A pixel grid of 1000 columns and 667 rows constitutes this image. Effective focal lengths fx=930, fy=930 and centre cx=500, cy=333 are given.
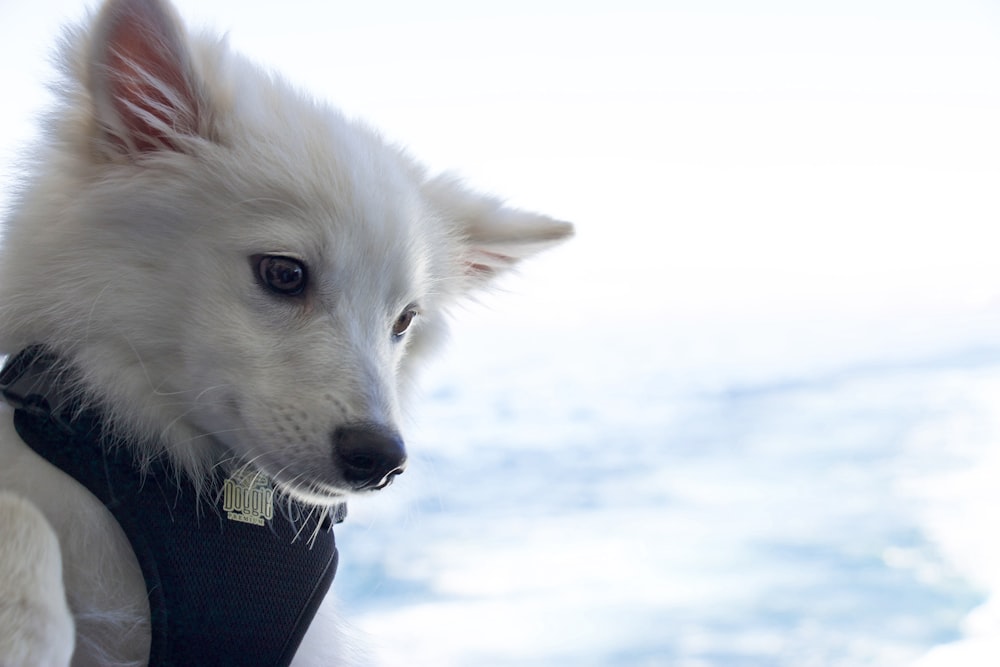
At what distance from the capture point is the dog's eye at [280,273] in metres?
1.70

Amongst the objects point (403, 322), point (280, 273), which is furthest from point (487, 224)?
point (280, 273)

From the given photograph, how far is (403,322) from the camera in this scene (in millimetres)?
2020

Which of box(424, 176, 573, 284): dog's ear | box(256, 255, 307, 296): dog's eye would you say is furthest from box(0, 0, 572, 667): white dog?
box(424, 176, 573, 284): dog's ear

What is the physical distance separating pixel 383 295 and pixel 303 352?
24 cm

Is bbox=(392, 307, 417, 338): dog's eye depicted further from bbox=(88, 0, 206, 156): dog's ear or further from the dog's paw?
the dog's paw

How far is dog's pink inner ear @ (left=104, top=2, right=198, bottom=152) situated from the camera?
1674 millimetres

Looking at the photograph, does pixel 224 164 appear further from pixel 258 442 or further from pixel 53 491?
pixel 53 491

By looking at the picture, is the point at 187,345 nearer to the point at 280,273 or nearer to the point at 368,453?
the point at 280,273

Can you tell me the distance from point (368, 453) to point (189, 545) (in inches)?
13.3

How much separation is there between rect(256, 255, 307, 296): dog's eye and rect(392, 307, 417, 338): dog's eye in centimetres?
31

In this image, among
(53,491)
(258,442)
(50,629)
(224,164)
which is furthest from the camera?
(224,164)

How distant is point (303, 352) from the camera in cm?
167

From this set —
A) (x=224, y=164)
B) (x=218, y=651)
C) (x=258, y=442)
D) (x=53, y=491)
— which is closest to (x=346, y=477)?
(x=258, y=442)

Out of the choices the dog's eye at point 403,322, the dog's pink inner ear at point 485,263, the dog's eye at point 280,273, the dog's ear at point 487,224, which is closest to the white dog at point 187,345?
the dog's eye at point 280,273
